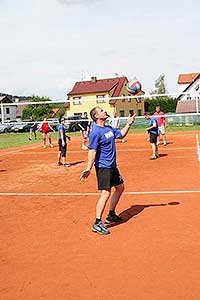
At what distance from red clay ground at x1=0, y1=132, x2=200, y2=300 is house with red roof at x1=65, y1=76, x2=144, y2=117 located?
3957cm

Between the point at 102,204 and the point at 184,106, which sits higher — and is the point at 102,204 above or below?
below

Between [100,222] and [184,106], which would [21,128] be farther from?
[100,222]

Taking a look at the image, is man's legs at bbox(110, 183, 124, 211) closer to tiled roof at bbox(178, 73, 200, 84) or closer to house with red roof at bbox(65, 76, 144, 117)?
house with red roof at bbox(65, 76, 144, 117)

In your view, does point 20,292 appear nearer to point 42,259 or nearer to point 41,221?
point 42,259

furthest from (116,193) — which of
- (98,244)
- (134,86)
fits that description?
(134,86)

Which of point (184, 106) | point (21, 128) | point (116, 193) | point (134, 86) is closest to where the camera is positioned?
point (116, 193)

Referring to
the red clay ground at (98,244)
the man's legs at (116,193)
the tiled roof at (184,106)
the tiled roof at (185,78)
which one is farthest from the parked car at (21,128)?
the tiled roof at (185,78)

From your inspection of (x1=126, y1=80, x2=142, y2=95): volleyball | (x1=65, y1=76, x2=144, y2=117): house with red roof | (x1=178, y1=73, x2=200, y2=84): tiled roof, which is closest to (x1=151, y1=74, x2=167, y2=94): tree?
(x1=178, y1=73, x2=200, y2=84): tiled roof

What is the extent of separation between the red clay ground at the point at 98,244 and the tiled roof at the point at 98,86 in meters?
48.5

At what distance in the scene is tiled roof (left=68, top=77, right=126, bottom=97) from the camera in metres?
59.1

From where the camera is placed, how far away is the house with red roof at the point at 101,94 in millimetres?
52553

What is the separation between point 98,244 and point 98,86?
56431 millimetres

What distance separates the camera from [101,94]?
5916 cm

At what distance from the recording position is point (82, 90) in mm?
63688
